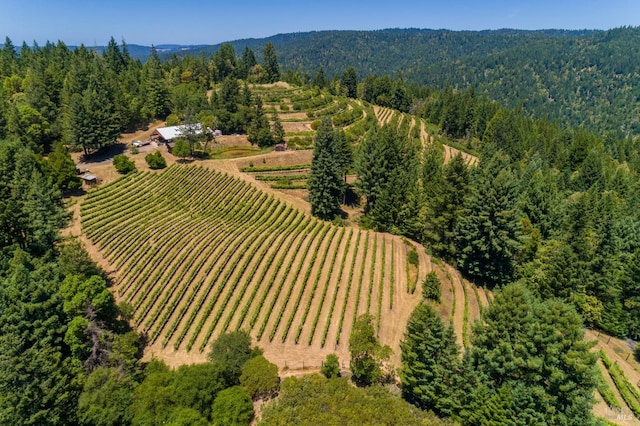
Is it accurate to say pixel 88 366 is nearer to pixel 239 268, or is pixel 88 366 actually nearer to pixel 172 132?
pixel 239 268

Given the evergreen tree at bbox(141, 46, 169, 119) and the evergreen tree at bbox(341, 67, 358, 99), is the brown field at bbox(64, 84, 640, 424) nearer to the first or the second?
the evergreen tree at bbox(141, 46, 169, 119)

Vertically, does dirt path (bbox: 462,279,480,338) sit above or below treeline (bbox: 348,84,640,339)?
below

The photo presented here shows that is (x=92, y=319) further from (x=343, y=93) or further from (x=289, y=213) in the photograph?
(x=343, y=93)

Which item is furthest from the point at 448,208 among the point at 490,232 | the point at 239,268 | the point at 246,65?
the point at 246,65

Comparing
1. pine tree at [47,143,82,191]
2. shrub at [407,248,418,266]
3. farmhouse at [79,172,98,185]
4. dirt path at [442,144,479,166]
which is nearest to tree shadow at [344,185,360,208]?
shrub at [407,248,418,266]

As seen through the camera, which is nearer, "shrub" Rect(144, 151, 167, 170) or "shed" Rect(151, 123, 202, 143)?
"shrub" Rect(144, 151, 167, 170)

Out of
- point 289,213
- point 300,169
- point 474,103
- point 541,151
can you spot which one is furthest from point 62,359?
point 474,103
